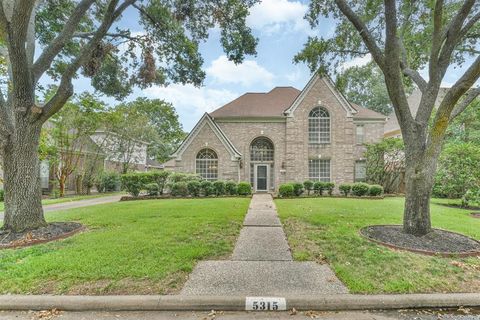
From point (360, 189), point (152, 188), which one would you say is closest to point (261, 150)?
point (360, 189)

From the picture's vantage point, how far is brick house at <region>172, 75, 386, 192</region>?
18078mm

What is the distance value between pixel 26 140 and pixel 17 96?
1.11m

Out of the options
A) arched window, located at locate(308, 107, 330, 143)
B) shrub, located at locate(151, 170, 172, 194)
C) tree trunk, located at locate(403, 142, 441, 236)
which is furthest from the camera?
arched window, located at locate(308, 107, 330, 143)

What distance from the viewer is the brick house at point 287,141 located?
1808 cm

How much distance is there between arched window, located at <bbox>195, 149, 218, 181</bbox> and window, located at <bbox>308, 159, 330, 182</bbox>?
23.5ft

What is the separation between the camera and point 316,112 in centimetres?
1930

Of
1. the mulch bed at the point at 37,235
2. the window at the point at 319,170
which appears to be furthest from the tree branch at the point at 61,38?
the window at the point at 319,170

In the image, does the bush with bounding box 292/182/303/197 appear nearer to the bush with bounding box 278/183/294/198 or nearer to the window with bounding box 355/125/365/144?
the bush with bounding box 278/183/294/198

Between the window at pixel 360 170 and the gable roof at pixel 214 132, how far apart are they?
9.15 meters

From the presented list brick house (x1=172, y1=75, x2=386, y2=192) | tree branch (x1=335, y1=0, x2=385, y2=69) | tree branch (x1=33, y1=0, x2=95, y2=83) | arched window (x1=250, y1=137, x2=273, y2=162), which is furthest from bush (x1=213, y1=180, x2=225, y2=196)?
tree branch (x1=335, y1=0, x2=385, y2=69)

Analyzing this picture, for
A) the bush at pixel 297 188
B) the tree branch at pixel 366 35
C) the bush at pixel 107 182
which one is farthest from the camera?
the bush at pixel 107 182

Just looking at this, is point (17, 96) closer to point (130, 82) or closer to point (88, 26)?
point (130, 82)

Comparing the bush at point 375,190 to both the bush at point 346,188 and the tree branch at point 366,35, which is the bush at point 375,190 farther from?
the tree branch at point 366,35

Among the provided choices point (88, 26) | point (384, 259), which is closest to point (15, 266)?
point (384, 259)
